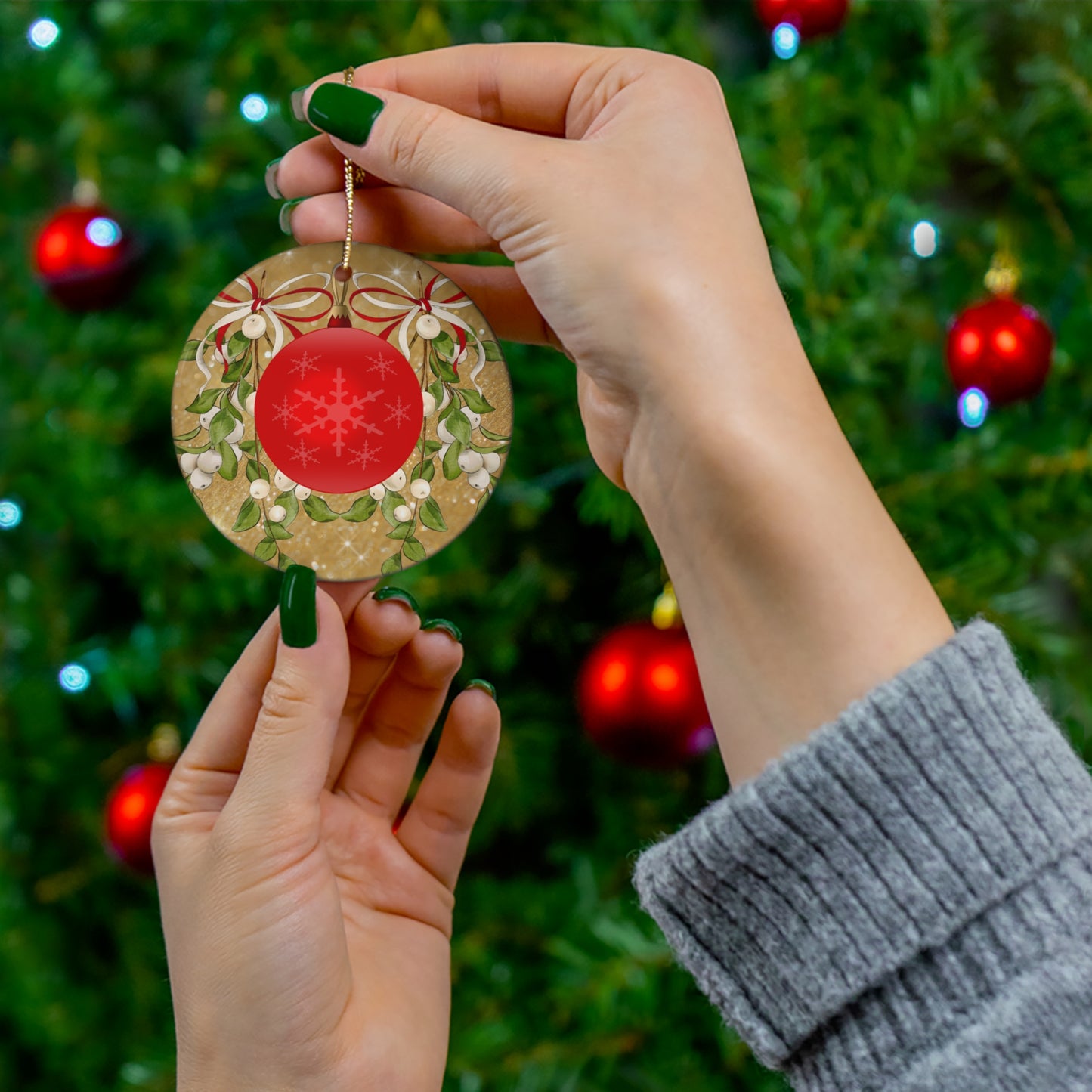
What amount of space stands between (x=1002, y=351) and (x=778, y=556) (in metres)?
0.40

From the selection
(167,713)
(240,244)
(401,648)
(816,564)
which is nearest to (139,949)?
(167,713)

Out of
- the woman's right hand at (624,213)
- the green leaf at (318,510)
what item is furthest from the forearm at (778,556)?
the green leaf at (318,510)

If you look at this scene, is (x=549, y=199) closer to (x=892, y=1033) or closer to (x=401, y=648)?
(x=401, y=648)

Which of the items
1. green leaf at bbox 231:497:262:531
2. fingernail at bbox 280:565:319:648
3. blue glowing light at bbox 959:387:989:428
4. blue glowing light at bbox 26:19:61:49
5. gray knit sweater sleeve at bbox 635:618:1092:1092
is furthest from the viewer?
blue glowing light at bbox 26:19:61:49

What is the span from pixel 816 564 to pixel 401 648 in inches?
14.6

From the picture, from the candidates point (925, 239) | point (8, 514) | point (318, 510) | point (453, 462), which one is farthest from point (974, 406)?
point (8, 514)

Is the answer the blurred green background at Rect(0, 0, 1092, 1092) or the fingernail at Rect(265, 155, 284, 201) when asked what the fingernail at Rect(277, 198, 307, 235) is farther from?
the blurred green background at Rect(0, 0, 1092, 1092)

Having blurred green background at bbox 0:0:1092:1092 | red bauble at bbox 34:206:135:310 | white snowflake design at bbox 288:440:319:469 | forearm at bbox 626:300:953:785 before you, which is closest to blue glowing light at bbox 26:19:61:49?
blurred green background at bbox 0:0:1092:1092

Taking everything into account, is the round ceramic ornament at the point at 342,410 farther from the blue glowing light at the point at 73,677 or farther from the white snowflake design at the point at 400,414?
the blue glowing light at the point at 73,677

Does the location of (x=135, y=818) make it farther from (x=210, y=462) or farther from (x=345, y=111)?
(x=345, y=111)

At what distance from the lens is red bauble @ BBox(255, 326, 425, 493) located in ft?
2.34

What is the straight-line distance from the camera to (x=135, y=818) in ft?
A: 2.89

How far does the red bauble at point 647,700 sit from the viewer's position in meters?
0.79

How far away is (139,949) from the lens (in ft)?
3.43
